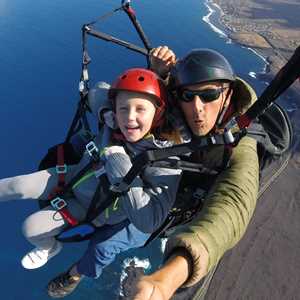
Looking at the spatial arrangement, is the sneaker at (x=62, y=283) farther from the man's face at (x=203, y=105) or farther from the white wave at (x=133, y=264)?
the white wave at (x=133, y=264)

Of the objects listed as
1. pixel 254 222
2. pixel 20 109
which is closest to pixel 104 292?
pixel 20 109

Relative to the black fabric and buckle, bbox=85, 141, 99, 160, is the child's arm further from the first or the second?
the black fabric

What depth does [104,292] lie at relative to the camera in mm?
15812

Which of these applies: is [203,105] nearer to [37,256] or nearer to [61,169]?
[61,169]

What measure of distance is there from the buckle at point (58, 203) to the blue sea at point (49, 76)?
10.8m

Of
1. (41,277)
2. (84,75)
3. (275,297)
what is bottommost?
(275,297)

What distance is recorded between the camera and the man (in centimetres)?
151

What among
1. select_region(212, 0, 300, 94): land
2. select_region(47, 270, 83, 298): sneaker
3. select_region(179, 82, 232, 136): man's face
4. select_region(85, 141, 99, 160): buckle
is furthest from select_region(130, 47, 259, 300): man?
select_region(212, 0, 300, 94): land

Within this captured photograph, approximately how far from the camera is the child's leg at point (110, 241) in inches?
133

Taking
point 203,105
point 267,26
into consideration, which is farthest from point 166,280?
point 267,26

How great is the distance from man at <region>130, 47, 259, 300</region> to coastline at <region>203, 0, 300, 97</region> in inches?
1005

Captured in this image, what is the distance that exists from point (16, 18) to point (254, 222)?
18.3 metres

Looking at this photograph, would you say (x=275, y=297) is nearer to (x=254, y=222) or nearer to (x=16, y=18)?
(x=254, y=222)

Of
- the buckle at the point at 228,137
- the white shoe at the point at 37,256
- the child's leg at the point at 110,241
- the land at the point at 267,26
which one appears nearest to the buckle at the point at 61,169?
the child's leg at the point at 110,241
